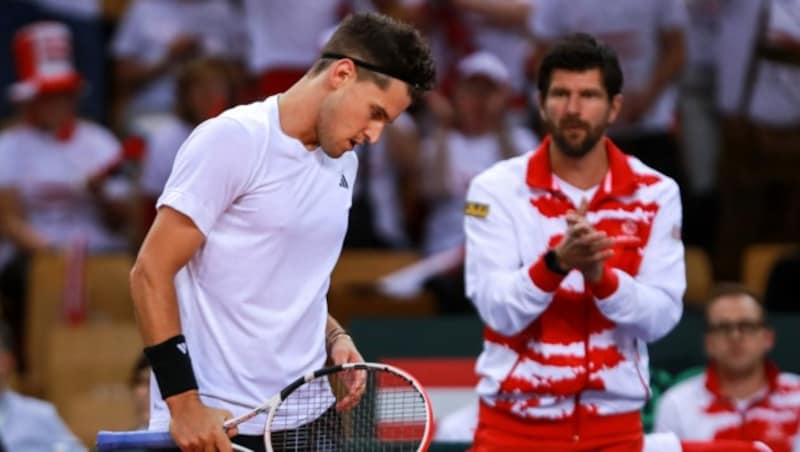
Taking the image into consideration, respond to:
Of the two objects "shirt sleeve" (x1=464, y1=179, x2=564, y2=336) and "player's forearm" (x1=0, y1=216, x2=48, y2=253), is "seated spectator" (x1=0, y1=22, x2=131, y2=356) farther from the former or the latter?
"shirt sleeve" (x1=464, y1=179, x2=564, y2=336)

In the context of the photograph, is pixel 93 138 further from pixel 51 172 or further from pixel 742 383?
pixel 742 383

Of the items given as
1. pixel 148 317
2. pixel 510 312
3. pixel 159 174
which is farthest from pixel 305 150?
pixel 159 174

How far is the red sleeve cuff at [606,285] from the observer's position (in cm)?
474

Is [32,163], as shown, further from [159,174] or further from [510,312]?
[510,312]

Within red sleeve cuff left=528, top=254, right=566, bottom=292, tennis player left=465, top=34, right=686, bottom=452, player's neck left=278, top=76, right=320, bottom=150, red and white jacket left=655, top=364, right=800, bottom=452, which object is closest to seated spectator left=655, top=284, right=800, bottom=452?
red and white jacket left=655, top=364, right=800, bottom=452

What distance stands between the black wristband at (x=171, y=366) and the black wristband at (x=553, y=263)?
1.26 m

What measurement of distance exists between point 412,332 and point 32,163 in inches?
101

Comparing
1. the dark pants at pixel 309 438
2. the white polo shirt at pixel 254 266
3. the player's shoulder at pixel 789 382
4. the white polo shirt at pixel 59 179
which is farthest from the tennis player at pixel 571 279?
the white polo shirt at pixel 59 179

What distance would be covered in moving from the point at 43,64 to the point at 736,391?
4089 millimetres

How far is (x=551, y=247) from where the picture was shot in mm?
4973

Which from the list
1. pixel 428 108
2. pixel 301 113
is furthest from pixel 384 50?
pixel 428 108

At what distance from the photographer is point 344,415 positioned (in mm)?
4242

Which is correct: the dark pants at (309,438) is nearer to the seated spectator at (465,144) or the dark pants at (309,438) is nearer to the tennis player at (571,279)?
the tennis player at (571,279)

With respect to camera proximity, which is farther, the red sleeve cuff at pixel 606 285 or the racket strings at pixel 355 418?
the red sleeve cuff at pixel 606 285
